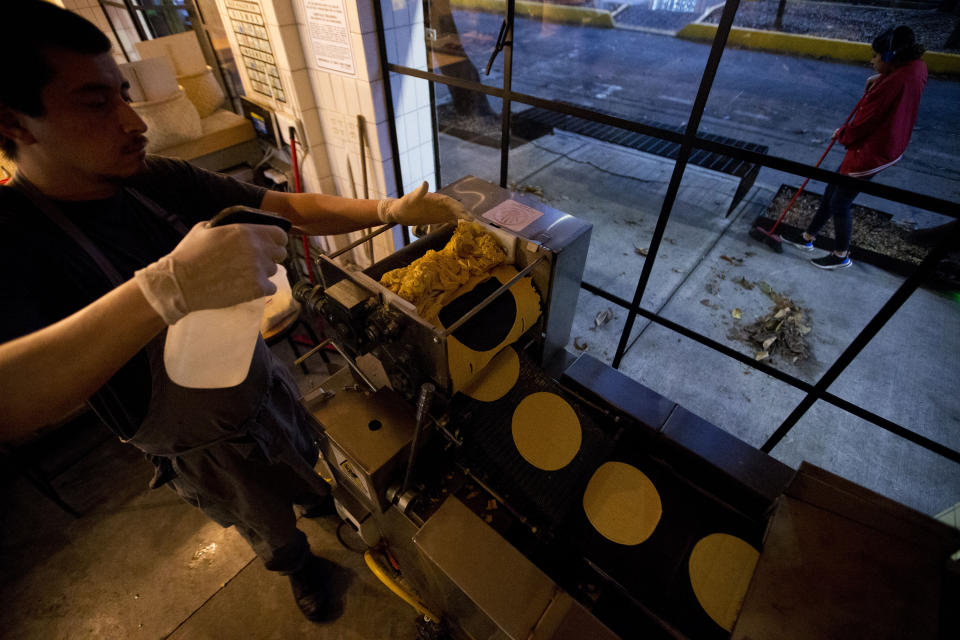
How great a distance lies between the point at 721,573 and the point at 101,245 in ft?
7.32

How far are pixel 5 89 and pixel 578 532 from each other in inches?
78.1

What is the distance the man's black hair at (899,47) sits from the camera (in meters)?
2.90

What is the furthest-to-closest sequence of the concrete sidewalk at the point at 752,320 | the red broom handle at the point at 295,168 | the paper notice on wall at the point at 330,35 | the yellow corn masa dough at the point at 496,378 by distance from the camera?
1. the red broom handle at the point at 295,168
2. the concrete sidewalk at the point at 752,320
3. the paper notice on wall at the point at 330,35
4. the yellow corn masa dough at the point at 496,378

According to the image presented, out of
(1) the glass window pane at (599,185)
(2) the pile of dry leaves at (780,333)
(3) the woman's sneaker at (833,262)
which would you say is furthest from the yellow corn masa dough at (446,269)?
(3) the woman's sneaker at (833,262)

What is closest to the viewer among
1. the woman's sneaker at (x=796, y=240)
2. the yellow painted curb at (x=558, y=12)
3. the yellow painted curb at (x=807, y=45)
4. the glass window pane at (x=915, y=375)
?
the glass window pane at (x=915, y=375)

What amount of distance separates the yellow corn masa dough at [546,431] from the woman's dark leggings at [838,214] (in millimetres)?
3779

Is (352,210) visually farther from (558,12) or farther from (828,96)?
(558,12)

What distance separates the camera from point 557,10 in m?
16.1

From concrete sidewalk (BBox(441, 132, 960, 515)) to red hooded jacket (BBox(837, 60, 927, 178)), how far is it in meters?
1.27

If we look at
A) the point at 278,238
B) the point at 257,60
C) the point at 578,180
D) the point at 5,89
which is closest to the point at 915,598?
the point at 278,238

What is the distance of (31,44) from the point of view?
36.7 inches

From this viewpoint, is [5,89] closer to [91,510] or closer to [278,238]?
[278,238]

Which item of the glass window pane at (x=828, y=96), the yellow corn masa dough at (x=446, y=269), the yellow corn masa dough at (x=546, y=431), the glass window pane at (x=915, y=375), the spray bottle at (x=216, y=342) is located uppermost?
the spray bottle at (x=216, y=342)

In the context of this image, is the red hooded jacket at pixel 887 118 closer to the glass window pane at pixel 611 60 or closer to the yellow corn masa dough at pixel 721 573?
the yellow corn masa dough at pixel 721 573
